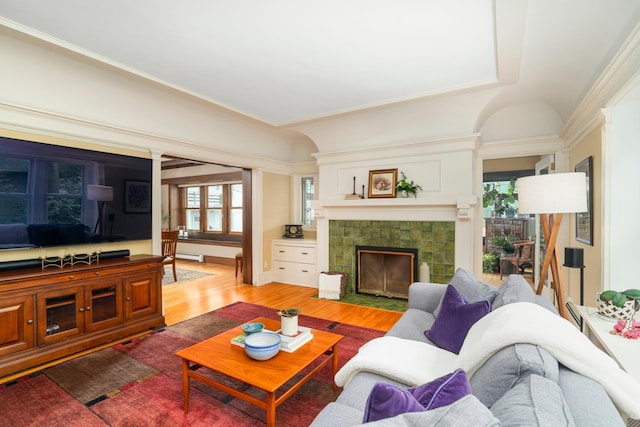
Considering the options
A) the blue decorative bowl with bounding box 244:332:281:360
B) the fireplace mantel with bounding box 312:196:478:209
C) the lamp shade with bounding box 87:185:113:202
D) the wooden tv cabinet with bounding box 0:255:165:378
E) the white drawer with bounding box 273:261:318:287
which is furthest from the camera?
the white drawer with bounding box 273:261:318:287

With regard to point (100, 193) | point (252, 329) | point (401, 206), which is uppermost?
point (100, 193)

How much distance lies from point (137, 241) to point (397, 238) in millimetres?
3378

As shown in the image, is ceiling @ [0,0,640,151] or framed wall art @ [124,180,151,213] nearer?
ceiling @ [0,0,640,151]

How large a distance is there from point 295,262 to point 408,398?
465 cm

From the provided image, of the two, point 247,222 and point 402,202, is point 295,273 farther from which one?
point 402,202

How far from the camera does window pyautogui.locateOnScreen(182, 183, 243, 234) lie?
7.45m

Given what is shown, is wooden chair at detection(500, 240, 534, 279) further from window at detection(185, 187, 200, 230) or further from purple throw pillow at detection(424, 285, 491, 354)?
window at detection(185, 187, 200, 230)

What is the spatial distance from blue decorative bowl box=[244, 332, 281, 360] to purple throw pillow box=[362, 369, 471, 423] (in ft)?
3.67

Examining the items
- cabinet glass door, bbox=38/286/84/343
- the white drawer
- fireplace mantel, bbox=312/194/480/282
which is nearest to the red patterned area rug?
cabinet glass door, bbox=38/286/84/343

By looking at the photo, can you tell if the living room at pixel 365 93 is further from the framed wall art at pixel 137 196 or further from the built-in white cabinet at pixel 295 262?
the built-in white cabinet at pixel 295 262

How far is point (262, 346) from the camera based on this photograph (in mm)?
1869

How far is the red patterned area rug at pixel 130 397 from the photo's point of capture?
1888mm

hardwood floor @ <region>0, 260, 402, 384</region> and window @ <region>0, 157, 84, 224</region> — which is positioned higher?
window @ <region>0, 157, 84, 224</region>

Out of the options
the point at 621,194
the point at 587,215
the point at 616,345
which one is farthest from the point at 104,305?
the point at 587,215
